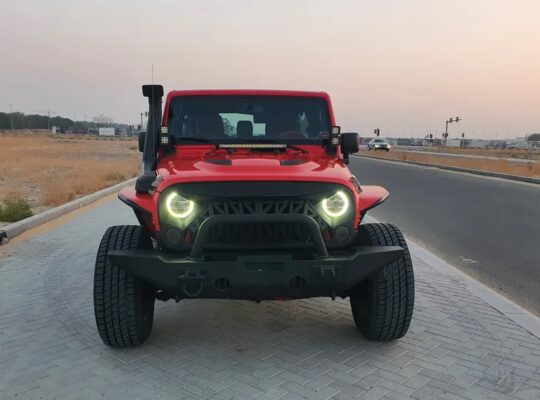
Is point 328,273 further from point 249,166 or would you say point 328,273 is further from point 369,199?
point 249,166

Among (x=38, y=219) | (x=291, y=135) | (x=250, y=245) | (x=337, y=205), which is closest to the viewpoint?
(x=250, y=245)

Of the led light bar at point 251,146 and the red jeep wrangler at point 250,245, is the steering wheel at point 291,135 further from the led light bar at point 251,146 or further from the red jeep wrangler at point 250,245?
the red jeep wrangler at point 250,245

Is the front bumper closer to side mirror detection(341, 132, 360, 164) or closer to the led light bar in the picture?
the led light bar

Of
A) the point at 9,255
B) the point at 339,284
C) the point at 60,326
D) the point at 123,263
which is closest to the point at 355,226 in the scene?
the point at 339,284

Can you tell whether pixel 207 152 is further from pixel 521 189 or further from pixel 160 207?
pixel 521 189

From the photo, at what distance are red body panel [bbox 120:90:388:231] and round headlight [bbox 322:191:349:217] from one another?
82mm

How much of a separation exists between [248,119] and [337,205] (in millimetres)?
1612

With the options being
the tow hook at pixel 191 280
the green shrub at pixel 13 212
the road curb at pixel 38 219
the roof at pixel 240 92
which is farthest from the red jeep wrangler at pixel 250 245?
the green shrub at pixel 13 212

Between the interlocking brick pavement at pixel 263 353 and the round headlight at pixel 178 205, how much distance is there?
3.52 feet

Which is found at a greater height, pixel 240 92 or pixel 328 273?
pixel 240 92

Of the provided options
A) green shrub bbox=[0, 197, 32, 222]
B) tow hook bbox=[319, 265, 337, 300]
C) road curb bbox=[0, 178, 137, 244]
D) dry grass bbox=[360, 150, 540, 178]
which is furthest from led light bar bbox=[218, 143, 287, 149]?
dry grass bbox=[360, 150, 540, 178]

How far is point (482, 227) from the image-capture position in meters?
9.67

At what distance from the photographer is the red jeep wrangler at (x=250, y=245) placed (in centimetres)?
336

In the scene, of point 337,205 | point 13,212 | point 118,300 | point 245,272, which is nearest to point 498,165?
point 13,212
